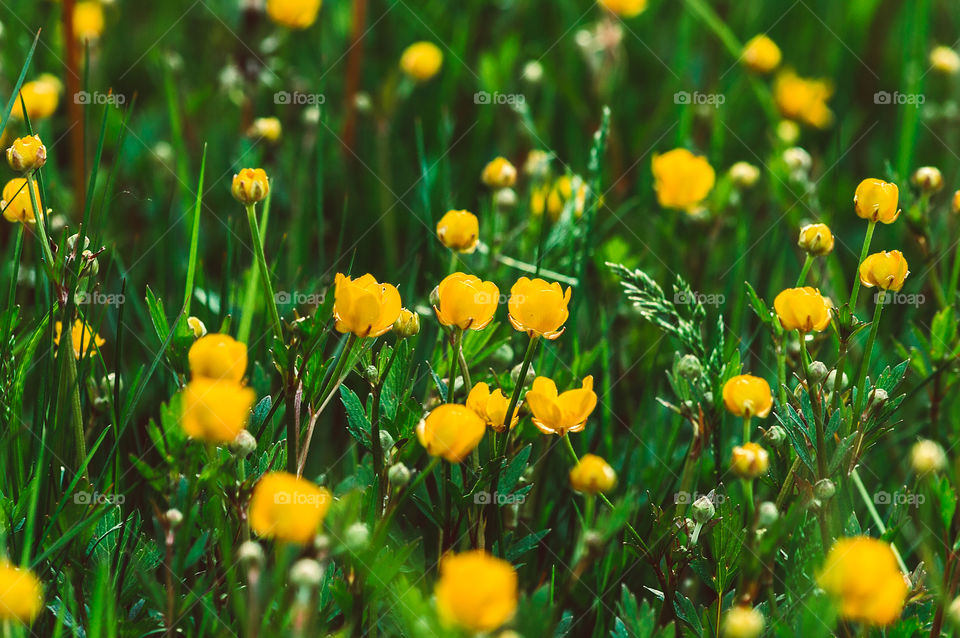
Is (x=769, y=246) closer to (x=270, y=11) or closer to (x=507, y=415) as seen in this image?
(x=507, y=415)

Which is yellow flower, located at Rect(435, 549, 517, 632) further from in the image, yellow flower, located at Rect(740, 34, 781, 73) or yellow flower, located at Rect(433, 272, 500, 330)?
yellow flower, located at Rect(740, 34, 781, 73)

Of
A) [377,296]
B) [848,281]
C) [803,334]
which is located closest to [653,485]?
[803,334]

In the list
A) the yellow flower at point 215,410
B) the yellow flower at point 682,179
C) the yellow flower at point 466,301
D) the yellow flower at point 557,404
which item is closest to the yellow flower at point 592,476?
the yellow flower at point 557,404

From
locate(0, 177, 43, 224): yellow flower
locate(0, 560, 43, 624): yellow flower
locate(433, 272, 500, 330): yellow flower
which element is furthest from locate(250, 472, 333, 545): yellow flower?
locate(0, 177, 43, 224): yellow flower

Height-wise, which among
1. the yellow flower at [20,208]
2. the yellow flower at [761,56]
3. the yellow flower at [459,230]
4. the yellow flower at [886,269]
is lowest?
the yellow flower at [20,208]

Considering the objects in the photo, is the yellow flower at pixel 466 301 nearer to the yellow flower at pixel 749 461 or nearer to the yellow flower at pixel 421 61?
the yellow flower at pixel 749 461

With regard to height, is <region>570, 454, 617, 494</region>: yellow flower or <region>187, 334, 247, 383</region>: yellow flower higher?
<region>187, 334, 247, 383</region>: yellow flower
